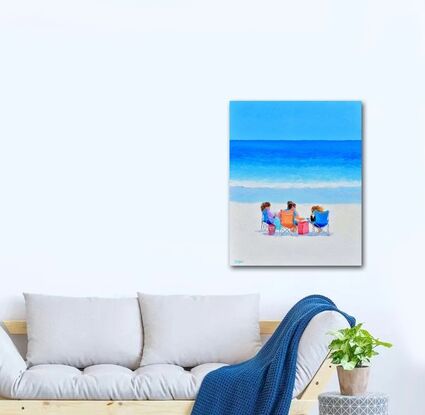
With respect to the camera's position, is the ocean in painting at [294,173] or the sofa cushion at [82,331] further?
the ocean in painting at [294,173]

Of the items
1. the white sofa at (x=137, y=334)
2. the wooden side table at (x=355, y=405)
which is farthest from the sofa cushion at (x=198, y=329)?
the wooden side table at (x=355, y=405)

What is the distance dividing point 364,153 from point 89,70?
1549mm

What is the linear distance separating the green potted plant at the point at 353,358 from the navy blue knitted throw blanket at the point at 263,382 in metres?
0.55

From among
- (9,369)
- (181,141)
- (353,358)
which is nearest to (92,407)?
(9,369)

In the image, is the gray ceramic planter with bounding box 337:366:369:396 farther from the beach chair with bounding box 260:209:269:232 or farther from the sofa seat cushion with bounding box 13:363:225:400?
the beach chair with bounding box 260:209:269:232

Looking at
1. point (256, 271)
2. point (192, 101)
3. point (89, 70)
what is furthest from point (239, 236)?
point (89, 70)

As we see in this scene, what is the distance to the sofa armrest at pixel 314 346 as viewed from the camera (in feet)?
15.6

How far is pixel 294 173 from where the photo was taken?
581cm

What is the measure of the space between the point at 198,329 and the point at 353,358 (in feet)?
4.71

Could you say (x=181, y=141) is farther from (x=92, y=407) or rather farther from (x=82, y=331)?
(x=92, y=407)

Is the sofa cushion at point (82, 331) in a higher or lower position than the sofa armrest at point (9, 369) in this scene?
higher

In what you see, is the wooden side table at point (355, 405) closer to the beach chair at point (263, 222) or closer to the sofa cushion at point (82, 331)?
the sofa cushion at point (82, 331)

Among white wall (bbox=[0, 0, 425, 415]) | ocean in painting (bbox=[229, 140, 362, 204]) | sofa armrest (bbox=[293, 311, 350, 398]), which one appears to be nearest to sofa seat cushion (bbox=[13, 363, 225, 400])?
sofa armrest (bbox=[293, 311, 350, 398])

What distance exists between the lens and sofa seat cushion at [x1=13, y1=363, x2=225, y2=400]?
16.3ft
